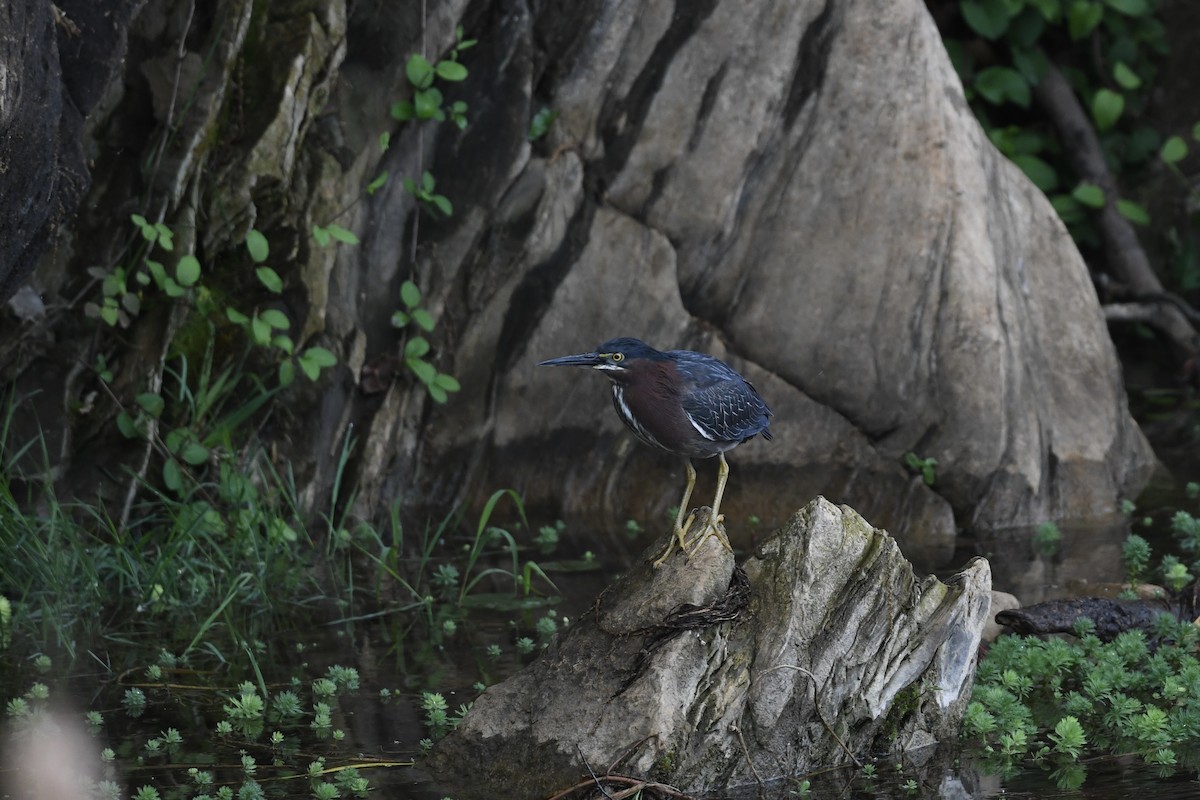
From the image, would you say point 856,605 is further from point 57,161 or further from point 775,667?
point 57,161

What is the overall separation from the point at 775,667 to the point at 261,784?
1.61 metres

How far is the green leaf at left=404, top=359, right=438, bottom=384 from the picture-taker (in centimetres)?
716

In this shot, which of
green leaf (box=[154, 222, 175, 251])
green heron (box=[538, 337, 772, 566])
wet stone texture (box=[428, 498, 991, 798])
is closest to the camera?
wet stone texture (box=[428, 498, 991, 798])

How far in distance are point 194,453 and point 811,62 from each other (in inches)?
145

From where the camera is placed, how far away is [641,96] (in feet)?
24.7

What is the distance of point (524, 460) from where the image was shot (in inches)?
303

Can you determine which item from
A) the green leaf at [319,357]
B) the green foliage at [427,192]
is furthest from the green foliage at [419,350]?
the green leaf at [319,357]

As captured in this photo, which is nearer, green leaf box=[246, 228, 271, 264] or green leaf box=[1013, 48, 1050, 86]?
green leaf box=[246, 228, 271, 264]

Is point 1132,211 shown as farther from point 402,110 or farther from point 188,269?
point 188,269

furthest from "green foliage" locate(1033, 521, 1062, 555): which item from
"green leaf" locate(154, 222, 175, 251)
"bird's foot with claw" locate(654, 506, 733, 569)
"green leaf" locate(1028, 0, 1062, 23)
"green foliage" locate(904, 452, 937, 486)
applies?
"green leaf" locate(1028, 0, 1062, 23)

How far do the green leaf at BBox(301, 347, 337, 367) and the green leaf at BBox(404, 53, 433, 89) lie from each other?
139 cm

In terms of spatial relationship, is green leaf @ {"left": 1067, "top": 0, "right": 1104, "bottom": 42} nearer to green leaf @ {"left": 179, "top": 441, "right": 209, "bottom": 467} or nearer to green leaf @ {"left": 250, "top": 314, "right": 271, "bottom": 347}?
green leaf @ {"left": 250, "top": 314, "right": 271, "bottom": 347}

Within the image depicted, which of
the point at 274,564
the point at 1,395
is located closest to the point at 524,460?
the point at 274,564

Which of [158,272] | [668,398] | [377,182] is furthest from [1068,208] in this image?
[158,272]
